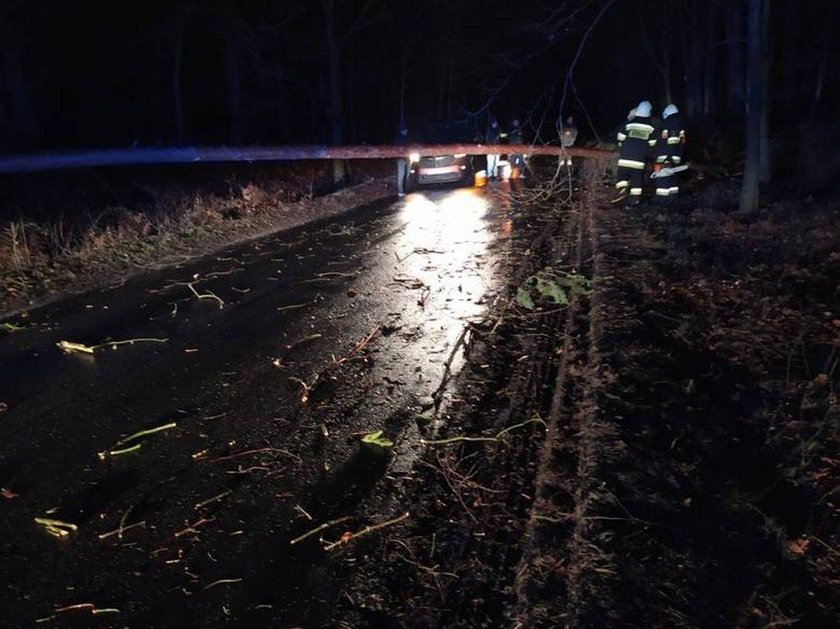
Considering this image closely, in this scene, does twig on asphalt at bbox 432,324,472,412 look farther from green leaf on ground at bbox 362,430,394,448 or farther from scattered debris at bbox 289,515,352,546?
scattered debris at bbox 289,515,352,546

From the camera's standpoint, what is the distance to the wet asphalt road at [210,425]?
2.89 meters

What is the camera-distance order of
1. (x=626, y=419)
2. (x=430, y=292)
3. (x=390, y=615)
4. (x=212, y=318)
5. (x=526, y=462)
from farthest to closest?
(x=430, y=292) → (x=212, y=318) → (x=626, y=419) → (x=526, y=462) → (x=390, y=615)

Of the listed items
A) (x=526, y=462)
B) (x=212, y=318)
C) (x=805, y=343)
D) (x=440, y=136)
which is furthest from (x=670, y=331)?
(x=440, y=136)

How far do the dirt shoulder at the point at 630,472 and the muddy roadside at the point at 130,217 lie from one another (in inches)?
234

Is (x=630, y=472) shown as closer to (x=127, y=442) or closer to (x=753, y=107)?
(x=127, y=442)

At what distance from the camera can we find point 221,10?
17203mm

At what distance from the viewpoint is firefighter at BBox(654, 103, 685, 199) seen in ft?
34.6

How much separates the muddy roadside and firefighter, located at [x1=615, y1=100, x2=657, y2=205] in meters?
6.20

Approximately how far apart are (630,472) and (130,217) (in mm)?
9989

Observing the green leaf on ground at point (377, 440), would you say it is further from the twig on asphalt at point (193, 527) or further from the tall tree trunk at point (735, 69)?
the tall tree trunk at point (735, 69)

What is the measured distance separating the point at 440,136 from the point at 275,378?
1429cm

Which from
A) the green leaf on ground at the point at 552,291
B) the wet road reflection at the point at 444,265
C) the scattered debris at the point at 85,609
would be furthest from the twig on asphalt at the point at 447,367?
the scattered debris at the point at 85,609

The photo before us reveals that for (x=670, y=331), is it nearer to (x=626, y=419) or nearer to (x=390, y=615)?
(x=626, y=419)

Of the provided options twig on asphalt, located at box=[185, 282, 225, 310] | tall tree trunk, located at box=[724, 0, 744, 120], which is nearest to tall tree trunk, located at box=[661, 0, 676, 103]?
tall tree trunk, located at box=[724, 0, 744, 120]
